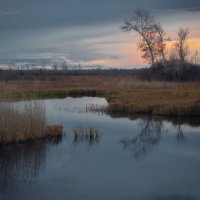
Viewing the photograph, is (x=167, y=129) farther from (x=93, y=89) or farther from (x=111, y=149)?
(x=93, y=89)

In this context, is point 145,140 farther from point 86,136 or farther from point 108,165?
point 108,165

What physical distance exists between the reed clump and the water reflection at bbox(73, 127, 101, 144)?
2.70 ft

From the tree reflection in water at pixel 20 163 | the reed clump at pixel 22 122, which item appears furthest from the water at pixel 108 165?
the reed clump at pixel 22 122

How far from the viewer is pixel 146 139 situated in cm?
1263

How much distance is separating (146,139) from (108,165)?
341 cm

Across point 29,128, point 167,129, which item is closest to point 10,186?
point 29,128

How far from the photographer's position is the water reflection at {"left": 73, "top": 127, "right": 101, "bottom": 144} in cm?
1187

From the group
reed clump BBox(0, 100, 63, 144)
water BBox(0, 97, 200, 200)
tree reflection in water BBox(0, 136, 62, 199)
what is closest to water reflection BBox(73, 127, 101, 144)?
water BBox(0, 97, 200, 200)

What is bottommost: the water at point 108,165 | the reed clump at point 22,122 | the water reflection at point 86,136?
the water at point 108,165

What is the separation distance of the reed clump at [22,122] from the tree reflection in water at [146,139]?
261cm

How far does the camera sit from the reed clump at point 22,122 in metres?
11.1

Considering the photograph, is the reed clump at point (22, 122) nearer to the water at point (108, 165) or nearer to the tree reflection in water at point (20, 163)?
the tree reflection in water at point (20, 163)

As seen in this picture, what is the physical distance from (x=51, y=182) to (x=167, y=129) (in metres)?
7.00

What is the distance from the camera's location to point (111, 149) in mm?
11047
